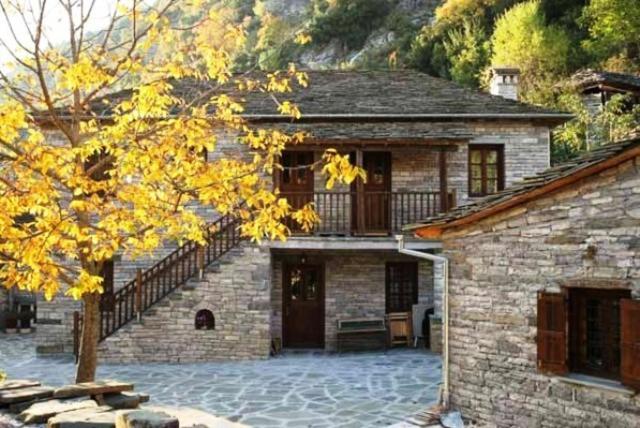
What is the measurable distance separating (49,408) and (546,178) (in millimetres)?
6547

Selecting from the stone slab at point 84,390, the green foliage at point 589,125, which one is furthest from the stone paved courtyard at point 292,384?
the green foliage at point 589,125

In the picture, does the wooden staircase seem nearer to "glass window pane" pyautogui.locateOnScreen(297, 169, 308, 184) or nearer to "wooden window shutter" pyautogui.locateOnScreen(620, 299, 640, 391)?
"glass window pane" pyautogui.locateOnScreen(297, 169, 308, 184)

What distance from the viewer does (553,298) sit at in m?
7.79

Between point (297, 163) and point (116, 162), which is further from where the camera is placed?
point (297, 163)

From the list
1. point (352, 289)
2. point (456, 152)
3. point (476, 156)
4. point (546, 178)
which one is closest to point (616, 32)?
point (476, 156)

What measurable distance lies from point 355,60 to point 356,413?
1185 inches

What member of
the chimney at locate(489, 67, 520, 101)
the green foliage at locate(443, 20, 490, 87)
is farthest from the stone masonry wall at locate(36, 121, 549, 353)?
the green foliage at locate(443, 20, 490, 87)

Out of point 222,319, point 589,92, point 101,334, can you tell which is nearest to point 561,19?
point 589,92

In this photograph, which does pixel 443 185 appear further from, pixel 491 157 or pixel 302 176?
pixel 302 176

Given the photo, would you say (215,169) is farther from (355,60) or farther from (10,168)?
(355,60)

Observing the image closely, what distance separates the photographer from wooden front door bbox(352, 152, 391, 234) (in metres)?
15.1

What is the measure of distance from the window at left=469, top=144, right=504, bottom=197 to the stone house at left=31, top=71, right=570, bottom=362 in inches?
1.0

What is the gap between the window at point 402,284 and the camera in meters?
16.1

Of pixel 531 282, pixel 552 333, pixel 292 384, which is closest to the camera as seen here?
pixel 552 333
